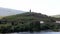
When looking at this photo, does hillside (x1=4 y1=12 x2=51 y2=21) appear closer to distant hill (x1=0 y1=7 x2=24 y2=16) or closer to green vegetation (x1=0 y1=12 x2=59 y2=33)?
green vegetation (x1=0 y1=12 x2=59 y2=33)

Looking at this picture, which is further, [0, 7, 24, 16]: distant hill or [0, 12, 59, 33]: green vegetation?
[0, 7, 24, 16]: distant hill

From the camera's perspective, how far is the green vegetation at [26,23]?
545 cm

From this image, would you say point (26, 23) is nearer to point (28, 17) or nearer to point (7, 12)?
point (28, 17)

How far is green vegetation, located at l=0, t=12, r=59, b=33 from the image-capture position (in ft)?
17.9

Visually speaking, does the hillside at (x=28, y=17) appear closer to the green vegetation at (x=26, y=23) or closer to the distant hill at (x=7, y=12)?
the green vegetation at (x=26, y=23)

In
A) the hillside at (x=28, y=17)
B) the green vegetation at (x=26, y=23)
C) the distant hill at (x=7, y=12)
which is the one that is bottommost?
the green vegetation at (x=26, y=23)

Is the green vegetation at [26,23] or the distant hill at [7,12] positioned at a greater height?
the distant hill at [7,12]

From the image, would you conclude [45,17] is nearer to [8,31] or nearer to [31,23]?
[31,23]

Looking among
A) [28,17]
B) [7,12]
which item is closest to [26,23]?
[28,17]

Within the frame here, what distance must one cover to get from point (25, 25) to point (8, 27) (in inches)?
23.8

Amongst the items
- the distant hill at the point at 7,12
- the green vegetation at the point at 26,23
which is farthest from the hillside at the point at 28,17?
the distant hill at the point at 7,12

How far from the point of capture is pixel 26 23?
18.4 ft

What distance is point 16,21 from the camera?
557cm

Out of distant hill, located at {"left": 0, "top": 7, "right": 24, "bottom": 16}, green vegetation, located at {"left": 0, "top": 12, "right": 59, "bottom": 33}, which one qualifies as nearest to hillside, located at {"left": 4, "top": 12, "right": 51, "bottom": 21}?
green vegetation, located at {"left": 0, "top": 12, "right": 59, "bottom": 33}
